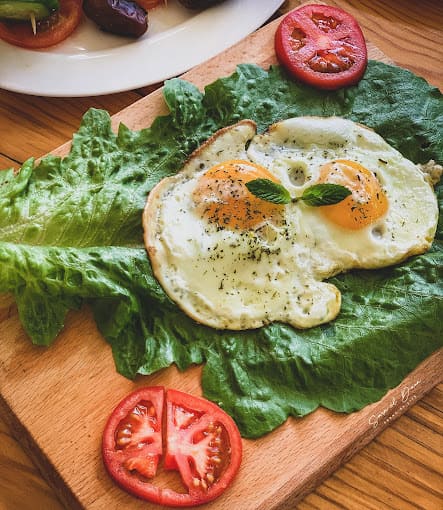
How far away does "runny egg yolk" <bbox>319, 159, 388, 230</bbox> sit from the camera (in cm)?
315

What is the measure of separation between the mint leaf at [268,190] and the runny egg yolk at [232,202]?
84 millimetres

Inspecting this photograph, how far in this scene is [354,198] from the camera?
3146 millimetres

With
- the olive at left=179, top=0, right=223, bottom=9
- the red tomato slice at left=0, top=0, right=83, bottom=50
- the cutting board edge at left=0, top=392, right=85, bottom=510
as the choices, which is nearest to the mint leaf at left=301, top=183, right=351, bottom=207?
the cutting board edge at left=0, top=392, right=85, bottom=510

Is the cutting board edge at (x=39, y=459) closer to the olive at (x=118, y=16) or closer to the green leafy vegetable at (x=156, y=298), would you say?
the green leafy vegetable at (x=156, y=298)

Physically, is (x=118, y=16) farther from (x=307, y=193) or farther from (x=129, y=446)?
(x=129, y=446)

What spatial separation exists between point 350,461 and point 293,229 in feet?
3.19

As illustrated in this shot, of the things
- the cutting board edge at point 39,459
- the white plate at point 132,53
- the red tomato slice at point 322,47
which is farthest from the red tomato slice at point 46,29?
the cutting board edge at point 39,459

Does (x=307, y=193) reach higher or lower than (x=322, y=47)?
lower

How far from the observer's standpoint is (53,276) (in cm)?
287

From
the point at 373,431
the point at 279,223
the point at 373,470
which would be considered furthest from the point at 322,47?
the point at 373,470

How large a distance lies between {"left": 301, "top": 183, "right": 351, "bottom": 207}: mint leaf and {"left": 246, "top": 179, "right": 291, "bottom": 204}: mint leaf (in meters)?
0.10

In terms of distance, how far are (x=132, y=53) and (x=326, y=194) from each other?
1.52 m

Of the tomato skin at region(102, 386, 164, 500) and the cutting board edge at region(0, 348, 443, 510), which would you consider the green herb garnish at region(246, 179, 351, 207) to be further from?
the tomato skin at region(102, 386, 164, 500)

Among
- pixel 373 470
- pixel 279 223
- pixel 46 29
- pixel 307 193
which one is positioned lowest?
pixel 373 470
